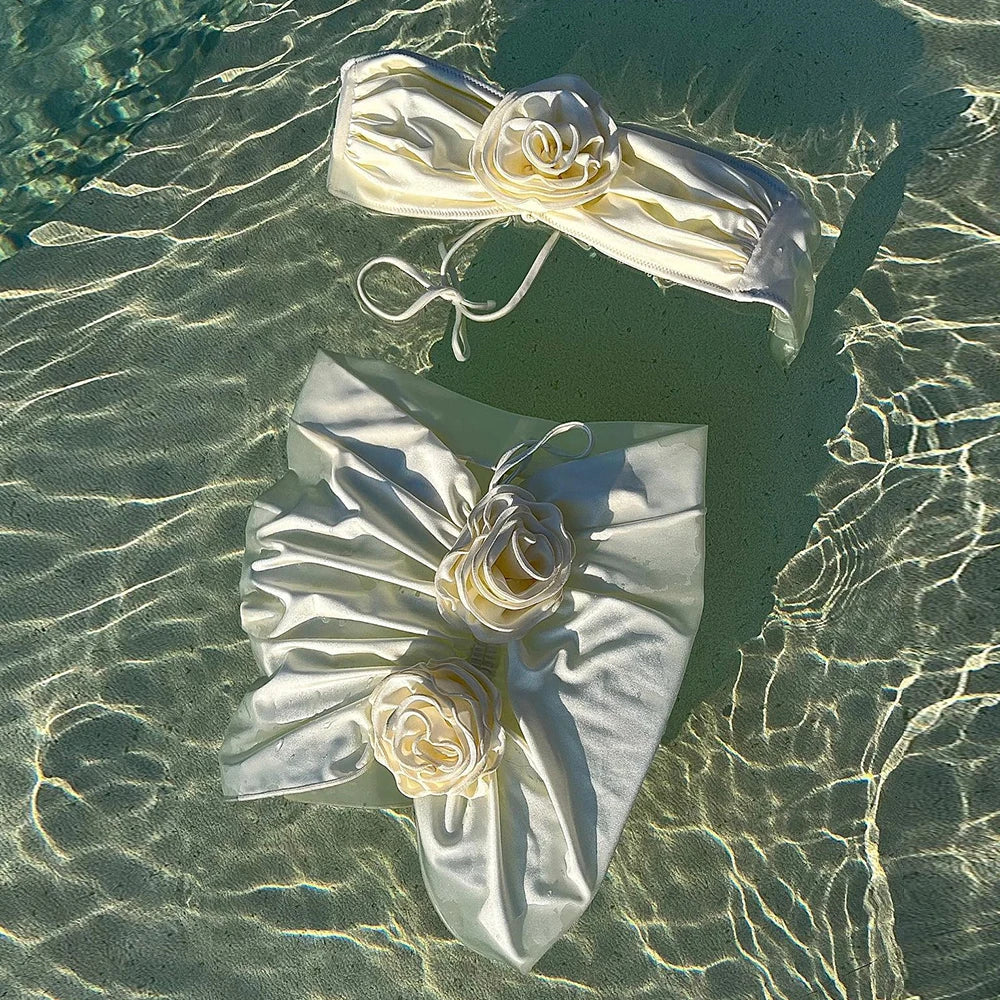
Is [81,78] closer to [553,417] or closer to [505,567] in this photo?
[553,417]

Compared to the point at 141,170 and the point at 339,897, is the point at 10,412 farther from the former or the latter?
the point at 339,897

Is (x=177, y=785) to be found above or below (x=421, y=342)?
below

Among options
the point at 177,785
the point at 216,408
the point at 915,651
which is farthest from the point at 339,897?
the point at 915,651

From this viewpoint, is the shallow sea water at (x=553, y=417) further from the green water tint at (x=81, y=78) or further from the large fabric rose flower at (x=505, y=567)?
the large fabric rose flower at (x=505, y=567)

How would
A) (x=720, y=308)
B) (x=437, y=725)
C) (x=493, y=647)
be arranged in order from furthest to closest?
(x=720, y=308) → (x=493, y=647) → (x=437, y=725)

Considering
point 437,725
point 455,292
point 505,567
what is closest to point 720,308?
point 455,292

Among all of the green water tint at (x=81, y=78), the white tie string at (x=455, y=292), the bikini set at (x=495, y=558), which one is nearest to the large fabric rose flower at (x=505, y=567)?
the bikini set at (x=495, y=558)
